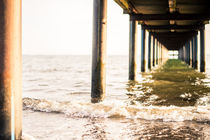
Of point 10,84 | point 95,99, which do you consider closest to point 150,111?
point 95,99

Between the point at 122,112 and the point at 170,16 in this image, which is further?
the point at 170,16

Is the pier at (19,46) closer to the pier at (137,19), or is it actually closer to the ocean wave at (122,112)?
the pier at (137,19)

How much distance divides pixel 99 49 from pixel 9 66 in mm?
3796

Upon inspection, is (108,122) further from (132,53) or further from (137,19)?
(137,19)

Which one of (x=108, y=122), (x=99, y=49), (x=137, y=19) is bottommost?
(x=108, y=122)

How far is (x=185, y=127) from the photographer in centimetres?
400

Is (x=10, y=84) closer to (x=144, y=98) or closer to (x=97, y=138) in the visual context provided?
(x=97, y=138)

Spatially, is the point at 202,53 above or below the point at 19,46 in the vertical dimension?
above

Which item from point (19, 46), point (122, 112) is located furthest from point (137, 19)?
point (19, 46)

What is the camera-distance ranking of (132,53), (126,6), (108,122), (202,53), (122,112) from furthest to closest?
(202,53) → (132,53) → (126,6) → (122,112) → (108,122)

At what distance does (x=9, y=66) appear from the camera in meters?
2.81

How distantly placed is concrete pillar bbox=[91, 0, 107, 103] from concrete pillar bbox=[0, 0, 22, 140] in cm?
362

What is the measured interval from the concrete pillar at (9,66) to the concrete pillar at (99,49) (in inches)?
142

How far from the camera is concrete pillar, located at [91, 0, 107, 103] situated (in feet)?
21.2
